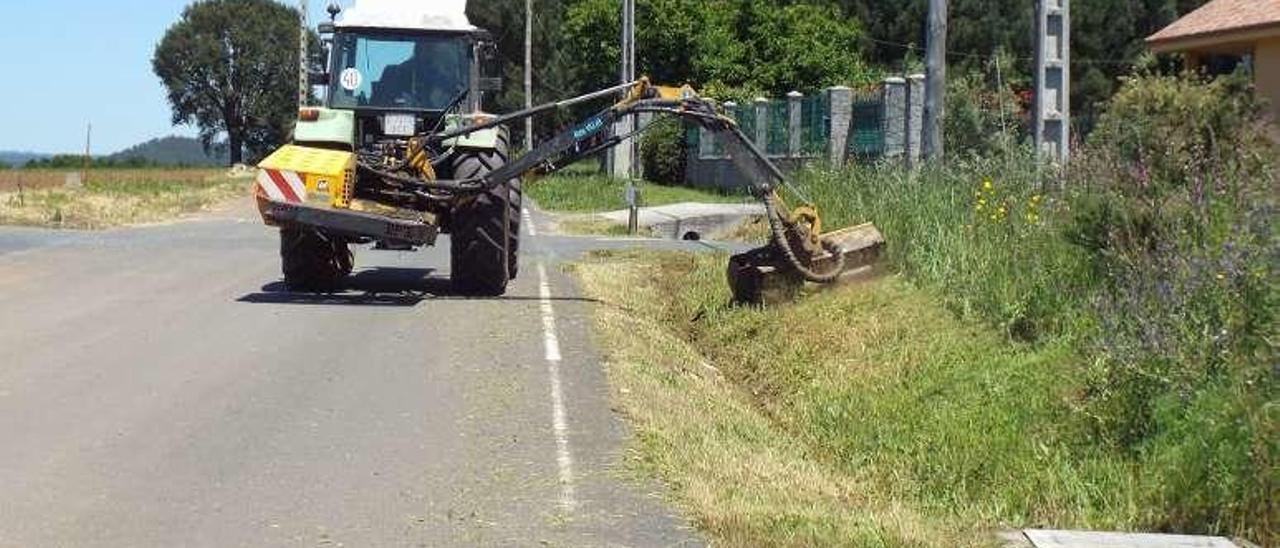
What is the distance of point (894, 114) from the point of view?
90.2ft

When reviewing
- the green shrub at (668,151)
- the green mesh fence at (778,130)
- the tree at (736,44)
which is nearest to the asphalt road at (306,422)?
the green mesh fence at (778,130)

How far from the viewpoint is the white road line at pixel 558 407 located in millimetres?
7938

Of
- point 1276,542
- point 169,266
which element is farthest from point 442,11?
point 1276,542

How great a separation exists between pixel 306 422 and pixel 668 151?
3947 centimetres

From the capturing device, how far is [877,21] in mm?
63406

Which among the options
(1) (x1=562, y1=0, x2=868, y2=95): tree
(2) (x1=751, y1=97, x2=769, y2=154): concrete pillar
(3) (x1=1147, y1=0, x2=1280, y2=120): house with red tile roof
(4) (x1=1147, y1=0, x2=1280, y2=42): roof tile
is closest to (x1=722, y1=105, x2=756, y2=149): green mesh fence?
(2) (x1=751, y1=97, x2=769, y2=154): concrete pillar

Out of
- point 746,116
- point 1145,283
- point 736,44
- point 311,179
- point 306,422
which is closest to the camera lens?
point 1145,283

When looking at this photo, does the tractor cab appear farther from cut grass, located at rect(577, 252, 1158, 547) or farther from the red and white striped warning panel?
cut grass, located at rect(577, 252, 1158, 547)

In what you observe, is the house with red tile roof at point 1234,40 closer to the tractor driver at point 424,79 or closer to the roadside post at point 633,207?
the roadside post at point 633,207

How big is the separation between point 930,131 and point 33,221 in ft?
58.1

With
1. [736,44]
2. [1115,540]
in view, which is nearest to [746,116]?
[736,44]

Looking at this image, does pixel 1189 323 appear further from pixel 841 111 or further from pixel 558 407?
pixel 841 111

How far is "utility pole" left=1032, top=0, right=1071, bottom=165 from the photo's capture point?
1623cm

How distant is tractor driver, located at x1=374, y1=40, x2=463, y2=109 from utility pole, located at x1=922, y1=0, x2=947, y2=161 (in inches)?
201
